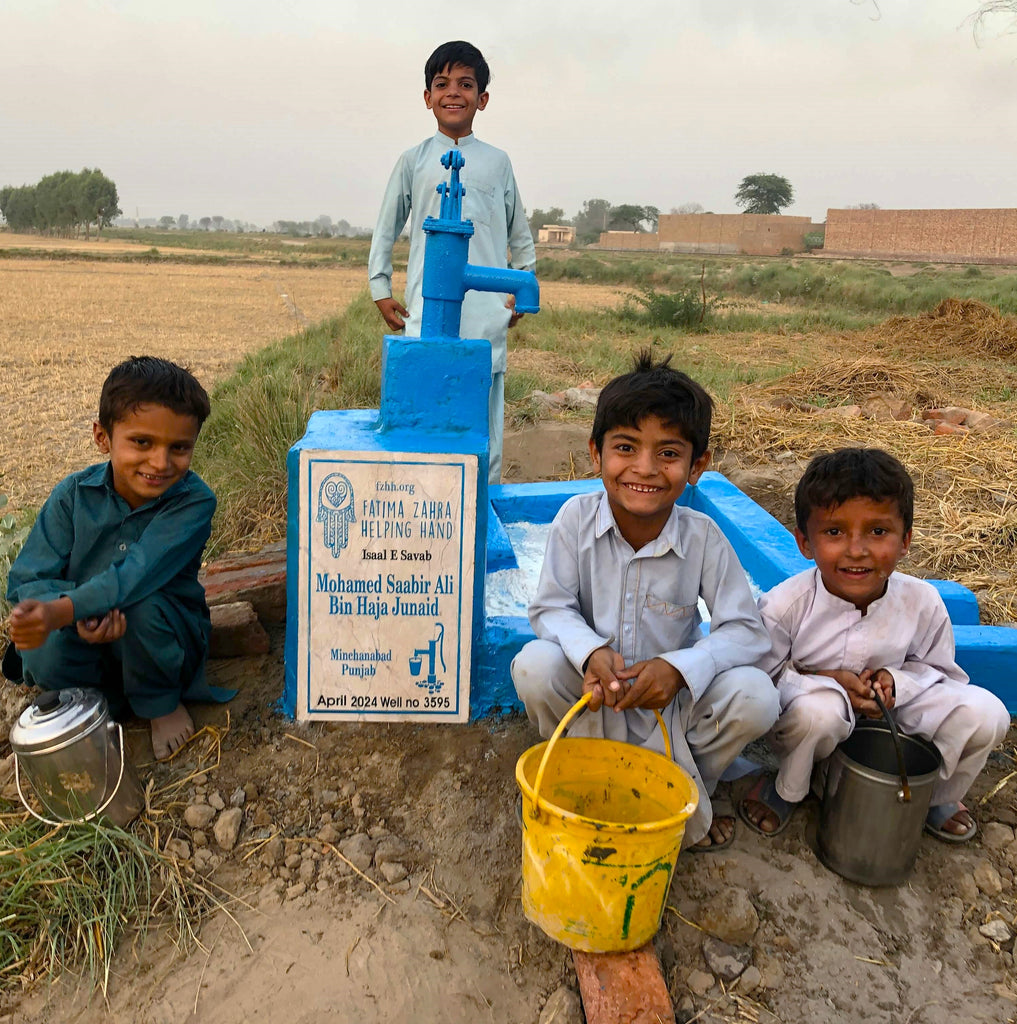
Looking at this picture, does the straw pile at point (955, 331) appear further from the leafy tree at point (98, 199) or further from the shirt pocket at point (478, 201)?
the leafy tree at point (98, 199)

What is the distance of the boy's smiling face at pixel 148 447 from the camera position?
2.23 meters

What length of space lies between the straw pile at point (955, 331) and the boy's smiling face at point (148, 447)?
32.1ft

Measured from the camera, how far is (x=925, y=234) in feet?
118

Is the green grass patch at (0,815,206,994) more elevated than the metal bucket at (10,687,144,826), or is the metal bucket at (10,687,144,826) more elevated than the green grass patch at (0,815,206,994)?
the metal bucket at (10,687,144,826)

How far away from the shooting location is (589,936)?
66.2 inches

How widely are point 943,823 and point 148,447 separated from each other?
2272 millimetres

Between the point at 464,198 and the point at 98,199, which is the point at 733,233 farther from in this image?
the point at 98,199

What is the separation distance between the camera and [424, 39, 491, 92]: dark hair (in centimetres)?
327

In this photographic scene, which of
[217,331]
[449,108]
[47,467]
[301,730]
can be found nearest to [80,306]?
[217,331]

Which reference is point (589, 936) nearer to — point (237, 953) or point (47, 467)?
point (237, 953)

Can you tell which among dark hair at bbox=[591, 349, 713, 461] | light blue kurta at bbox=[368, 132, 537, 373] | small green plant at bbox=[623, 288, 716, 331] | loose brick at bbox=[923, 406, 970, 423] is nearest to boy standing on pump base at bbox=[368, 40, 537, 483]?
light blue kurta at bbox=[368, 132, 537, 373]

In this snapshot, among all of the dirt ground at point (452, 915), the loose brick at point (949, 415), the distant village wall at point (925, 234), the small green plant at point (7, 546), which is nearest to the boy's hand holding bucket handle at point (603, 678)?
the dirt ground at point (452, 915)

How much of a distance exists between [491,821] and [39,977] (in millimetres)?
995

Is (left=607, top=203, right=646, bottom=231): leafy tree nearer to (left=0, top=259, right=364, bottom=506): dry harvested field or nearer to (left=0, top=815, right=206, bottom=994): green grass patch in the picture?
(left=0, top=259, right=364, bottom=506): dry harvested field
